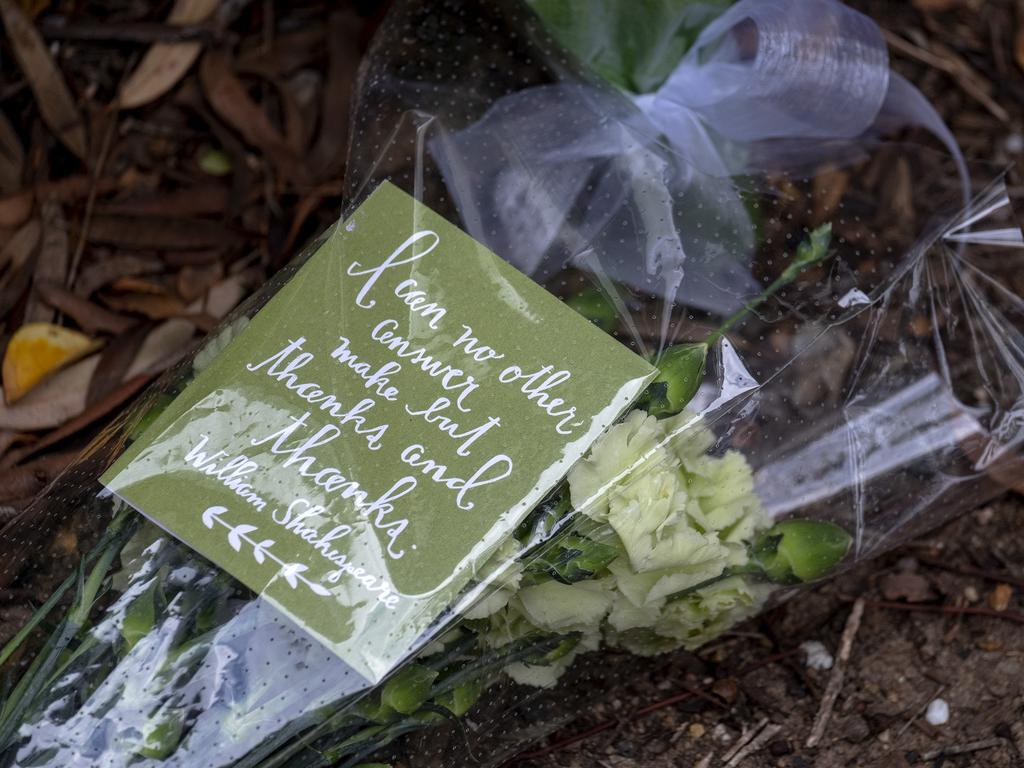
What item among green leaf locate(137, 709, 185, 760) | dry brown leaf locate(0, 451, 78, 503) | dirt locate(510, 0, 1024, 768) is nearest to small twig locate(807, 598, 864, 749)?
dirt locate(510, 0, 1024, 768)

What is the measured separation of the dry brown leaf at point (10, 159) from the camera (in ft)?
3.34

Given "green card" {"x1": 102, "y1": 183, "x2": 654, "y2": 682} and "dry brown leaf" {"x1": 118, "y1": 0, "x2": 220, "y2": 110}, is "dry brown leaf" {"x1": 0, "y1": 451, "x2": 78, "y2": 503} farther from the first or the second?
"dry brown leaf" {"x1": 118, "y1": 0, "x2": 220, "y2": 110}

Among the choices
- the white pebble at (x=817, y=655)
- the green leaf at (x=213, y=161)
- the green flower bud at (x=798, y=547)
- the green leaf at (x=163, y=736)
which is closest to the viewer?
the green leaf at (x=163, y=736)

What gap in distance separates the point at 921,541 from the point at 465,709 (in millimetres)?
442

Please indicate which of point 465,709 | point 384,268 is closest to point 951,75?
point 384,268

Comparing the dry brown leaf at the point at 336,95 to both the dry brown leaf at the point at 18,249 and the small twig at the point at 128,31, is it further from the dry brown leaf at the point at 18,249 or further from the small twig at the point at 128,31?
the dry brown leaf at the point at 18,249

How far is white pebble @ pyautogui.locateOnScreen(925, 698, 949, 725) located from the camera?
2.63ft

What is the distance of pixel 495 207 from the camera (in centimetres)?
77

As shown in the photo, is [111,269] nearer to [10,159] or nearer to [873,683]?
[10,159]

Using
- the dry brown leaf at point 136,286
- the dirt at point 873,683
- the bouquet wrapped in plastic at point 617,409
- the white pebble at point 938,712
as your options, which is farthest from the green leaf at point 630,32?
the white pebble at point 938,712

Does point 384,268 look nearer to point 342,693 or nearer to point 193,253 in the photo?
point 342,693

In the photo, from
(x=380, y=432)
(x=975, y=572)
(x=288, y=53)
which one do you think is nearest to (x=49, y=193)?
(x=288, y=53)

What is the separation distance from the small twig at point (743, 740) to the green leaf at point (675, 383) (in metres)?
0.27

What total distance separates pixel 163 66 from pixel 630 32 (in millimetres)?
474
